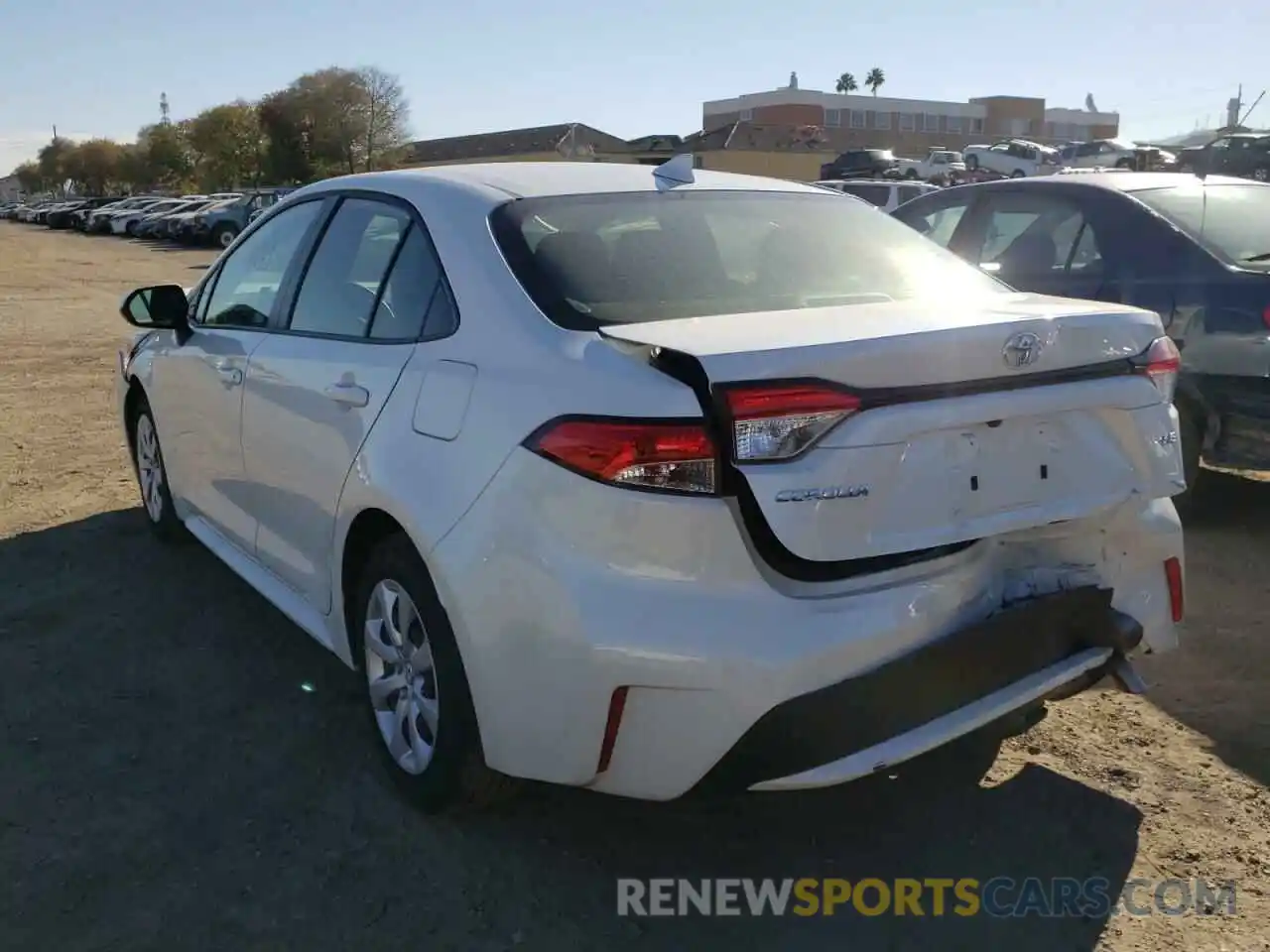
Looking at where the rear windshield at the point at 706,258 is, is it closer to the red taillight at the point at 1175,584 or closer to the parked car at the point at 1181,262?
the red taillight at the point at 1175,584

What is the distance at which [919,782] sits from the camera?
3.32 meters

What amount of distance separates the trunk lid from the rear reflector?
0.49 m

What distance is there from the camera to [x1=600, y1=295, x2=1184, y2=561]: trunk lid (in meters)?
2.45

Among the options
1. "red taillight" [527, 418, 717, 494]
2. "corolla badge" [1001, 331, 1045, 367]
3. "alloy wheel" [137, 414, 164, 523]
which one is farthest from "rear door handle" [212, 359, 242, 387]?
"corolla badge" [1001, 331, 1045, 367]

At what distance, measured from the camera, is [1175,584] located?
122 inches

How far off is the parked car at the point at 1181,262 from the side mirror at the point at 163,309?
13.3 ft

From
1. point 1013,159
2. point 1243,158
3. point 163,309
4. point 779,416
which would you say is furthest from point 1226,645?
point 1013,159

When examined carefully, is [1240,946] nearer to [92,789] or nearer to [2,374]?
[92,789]

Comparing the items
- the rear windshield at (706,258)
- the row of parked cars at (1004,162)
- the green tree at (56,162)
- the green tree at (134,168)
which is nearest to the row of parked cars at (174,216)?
the row of parked cars at (1004,162)

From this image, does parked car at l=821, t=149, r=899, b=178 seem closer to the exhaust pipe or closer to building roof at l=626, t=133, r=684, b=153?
building roof at l=626, t=133, r=684, b=153

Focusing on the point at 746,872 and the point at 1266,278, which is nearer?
the point at 746,872

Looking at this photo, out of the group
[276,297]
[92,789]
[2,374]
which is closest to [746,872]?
[92,789]

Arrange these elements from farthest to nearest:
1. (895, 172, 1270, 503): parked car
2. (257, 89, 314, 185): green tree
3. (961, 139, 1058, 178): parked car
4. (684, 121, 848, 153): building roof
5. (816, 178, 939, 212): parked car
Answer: (257, 89, 314, 185): green tree → (684, 121, 848, 153): building roof → (961, 139, 1058, 178): parked car → (816, 178, 939, 212): parked car → (895, 172, 1270, 503): parked car

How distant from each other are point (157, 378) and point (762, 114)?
83.8 metres
